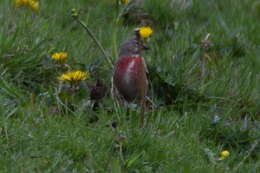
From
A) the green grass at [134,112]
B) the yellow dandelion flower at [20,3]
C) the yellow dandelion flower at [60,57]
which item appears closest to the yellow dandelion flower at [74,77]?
the green grass at [134,112]

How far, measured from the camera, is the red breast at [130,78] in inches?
186

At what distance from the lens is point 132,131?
440cm

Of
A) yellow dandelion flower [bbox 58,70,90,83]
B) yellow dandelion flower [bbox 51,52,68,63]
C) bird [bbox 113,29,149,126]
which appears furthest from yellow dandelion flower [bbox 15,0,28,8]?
bird [bbox 113,29,149,126]

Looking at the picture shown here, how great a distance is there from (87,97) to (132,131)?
34.5 inches

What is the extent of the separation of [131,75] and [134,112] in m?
0.27

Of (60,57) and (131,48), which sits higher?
(131,48)

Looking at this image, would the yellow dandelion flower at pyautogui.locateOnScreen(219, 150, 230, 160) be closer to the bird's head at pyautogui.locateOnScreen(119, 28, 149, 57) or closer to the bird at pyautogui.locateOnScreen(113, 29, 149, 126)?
the bird at pyautogui.locateOnScreen(113, 29, 149, 126)

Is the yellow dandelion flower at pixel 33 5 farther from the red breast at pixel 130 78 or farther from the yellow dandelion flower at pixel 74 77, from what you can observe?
the red breast at pixel 130 78

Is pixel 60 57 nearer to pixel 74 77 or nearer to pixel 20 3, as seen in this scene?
pixel 74 77

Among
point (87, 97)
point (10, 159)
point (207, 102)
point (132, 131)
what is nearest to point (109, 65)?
point (87, 97)

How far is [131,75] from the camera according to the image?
4723mm

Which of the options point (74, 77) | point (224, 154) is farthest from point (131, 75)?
point (224, 154)

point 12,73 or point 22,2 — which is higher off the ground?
point 22,2

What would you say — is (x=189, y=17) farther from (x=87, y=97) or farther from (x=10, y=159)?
(x=10, y=159)
